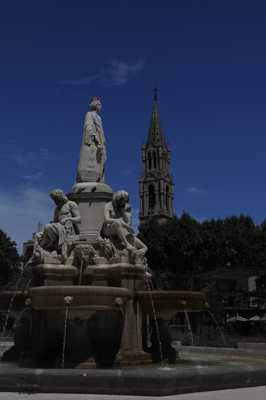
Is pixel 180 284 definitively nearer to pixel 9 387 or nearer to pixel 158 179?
pixel 9 387

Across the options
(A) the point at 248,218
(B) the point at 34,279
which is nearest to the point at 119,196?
(B) the point at 34,279

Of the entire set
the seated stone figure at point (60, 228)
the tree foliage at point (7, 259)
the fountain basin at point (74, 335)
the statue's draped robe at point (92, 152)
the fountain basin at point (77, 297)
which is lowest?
the fountain basin at point (74, 335)

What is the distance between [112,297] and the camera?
11.4 meters

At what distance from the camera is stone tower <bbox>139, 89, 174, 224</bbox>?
126 meters

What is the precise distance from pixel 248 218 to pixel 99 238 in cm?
5387

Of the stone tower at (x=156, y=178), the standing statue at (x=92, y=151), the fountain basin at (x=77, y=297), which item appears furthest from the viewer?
the stone tower at (x=156, y=178)

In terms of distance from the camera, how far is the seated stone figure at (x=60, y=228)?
1394cm

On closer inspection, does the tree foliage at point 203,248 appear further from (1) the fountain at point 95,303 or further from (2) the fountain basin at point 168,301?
(2) the fountain basin at point 168,301

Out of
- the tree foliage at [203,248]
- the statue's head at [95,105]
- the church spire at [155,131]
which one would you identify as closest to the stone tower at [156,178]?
the church spire at [155,131]

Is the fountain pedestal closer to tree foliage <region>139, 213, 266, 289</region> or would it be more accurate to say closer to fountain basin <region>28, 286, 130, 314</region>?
fountain basin <region>28, 286, 130, 314</region>

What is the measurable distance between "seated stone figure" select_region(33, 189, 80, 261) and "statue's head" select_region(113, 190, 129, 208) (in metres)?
1.17

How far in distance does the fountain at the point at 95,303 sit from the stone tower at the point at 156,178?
108m

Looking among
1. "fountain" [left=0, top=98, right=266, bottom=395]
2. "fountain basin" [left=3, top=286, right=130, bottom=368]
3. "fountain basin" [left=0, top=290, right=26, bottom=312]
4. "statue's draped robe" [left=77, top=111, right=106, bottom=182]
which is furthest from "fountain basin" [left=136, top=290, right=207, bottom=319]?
"statue's draped robe" [left=77, top=111, right=106, bottom=182]

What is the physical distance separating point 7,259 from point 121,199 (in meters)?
44.9
